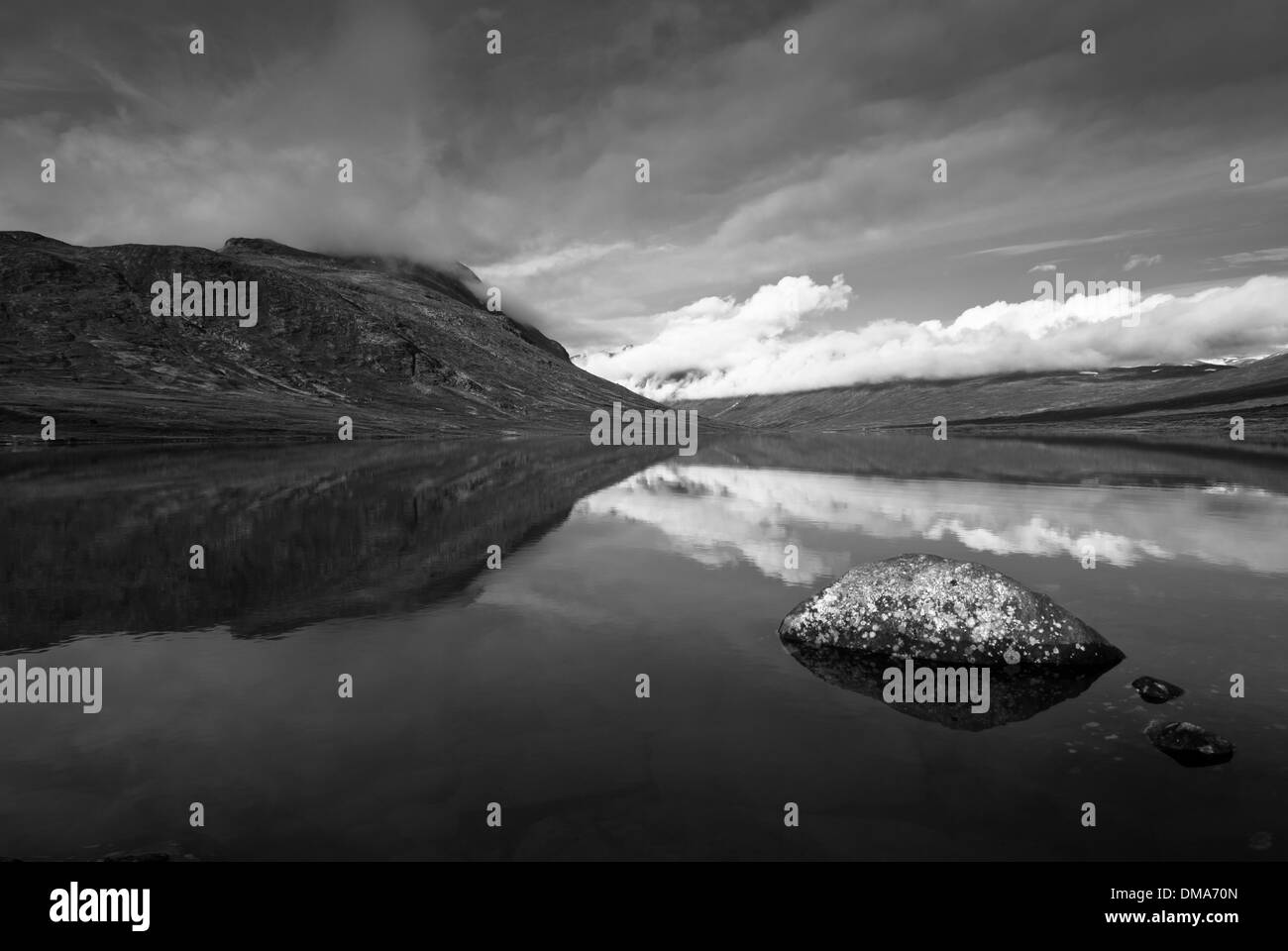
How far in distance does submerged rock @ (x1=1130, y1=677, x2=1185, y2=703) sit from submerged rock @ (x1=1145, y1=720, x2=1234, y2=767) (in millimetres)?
1808

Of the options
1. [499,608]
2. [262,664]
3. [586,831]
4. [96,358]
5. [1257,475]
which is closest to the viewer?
[586,831]

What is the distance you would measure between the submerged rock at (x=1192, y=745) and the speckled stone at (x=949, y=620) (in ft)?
11.4

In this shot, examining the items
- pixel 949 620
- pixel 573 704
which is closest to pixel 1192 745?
pixel 949 620

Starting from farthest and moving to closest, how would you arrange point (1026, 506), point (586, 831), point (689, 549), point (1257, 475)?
point (1257, 475)
point (1026, 506)
point (689, 549)
point (586, 831)

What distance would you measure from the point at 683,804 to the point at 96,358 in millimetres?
234078

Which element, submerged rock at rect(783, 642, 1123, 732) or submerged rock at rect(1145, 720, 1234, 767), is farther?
submerged rock at rect(783, 642, 1123, 732)

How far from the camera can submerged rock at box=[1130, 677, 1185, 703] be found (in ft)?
49.5

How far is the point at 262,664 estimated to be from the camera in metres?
17.6

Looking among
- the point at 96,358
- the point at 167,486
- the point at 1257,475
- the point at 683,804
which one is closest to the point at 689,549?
the point at 683,804
